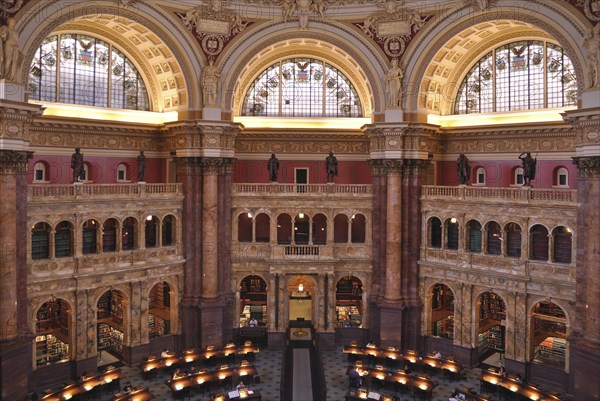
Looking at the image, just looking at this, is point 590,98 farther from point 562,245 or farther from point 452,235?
point 452,235

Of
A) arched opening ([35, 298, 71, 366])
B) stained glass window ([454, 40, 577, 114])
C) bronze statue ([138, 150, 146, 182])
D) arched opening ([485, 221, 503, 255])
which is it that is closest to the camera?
arched opening ([35, 298, 71, 366])

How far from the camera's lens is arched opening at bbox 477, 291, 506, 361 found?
111 ft

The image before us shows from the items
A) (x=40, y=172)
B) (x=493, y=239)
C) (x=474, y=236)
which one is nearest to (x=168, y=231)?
(x=40, y=172)

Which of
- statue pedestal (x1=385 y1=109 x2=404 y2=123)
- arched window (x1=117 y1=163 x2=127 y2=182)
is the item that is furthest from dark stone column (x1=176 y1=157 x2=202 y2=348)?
statue pedestal (x1=385 y1=109 x2=404 y2=123)

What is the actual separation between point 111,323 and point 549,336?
27.4 metres

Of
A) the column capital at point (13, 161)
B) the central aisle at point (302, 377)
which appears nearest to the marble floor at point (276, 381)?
the central aisle at point (302, 377)

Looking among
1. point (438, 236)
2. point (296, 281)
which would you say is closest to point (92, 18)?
point (296, 281)

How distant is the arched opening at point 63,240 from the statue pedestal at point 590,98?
91.1ft

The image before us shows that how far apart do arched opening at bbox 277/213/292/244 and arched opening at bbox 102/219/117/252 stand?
11.3m

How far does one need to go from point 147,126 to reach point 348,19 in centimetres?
1481

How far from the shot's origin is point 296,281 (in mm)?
38344

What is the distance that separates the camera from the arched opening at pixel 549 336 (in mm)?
31125

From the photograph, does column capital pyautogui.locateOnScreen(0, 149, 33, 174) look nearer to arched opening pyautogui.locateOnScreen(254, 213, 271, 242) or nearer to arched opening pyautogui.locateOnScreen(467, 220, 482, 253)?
arched opening pyautogui.locateOnScreen(254, 213, 271, 242)

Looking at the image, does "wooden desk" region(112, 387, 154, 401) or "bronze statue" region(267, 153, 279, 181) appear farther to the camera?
"bronze statue" region(267, 153, 279, 181)
